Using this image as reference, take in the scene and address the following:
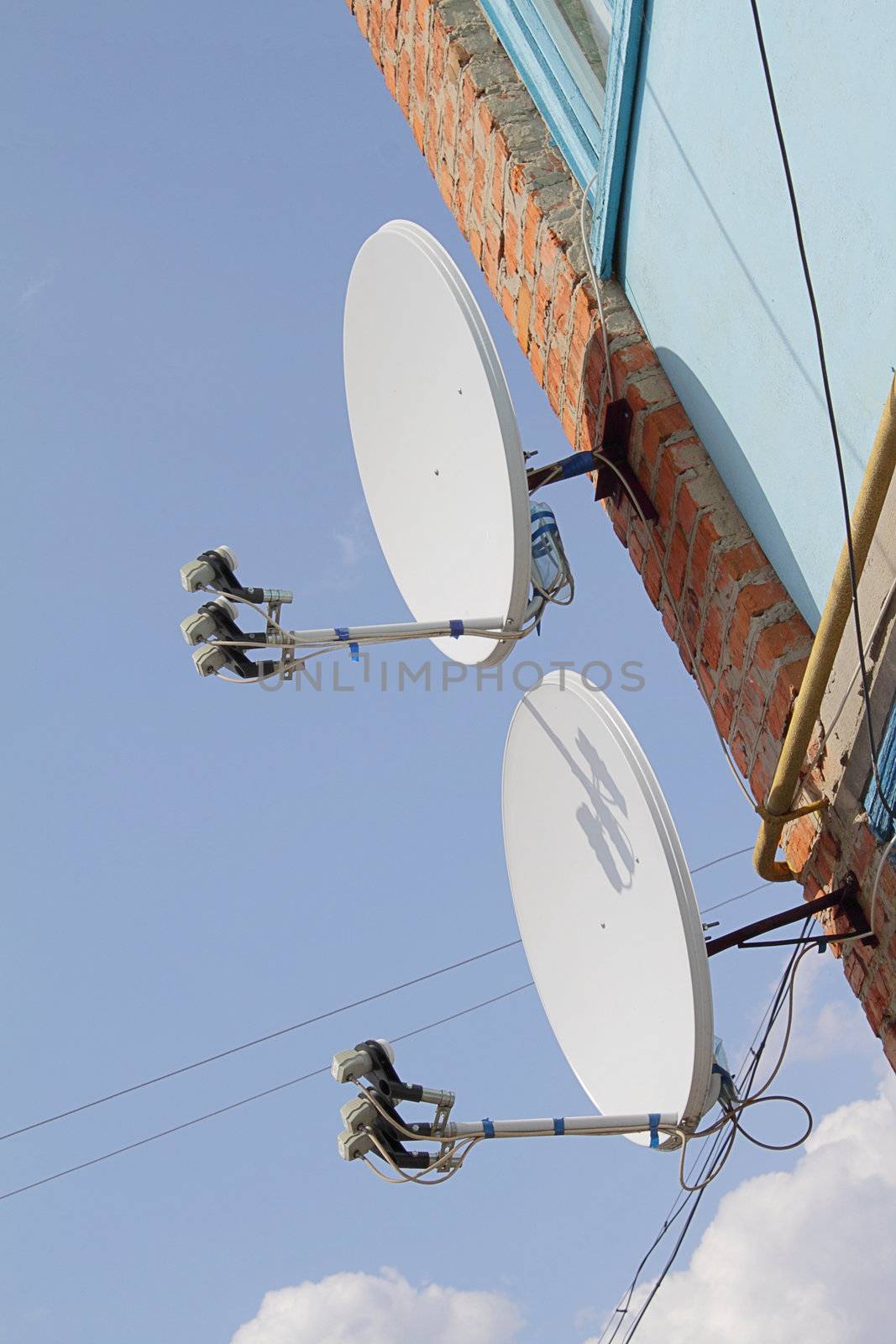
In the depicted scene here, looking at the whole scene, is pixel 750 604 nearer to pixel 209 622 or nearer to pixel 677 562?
pixel 677 562

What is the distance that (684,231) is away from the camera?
300 centimetres

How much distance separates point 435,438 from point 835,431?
1.07 meters

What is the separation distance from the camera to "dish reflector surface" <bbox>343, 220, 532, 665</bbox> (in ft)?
9.23

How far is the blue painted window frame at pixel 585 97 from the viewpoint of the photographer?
3.09 m

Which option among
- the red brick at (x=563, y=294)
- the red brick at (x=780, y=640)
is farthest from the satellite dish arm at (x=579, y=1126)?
the red brick at (x=563, y=294)

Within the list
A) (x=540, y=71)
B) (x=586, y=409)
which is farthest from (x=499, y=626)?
(x=540, y=71)

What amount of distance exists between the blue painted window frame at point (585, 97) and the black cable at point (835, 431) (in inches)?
24.2

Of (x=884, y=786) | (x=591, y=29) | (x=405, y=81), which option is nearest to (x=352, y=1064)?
(x=884, y=786)

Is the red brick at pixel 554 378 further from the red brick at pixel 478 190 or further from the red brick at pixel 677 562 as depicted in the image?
the red brick at pixel 677 562

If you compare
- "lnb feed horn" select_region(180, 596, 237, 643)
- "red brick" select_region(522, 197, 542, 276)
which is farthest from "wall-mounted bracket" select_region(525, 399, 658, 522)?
"lnb feed horn" select_region(180, 596, 237, 643)

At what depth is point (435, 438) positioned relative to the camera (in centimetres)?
319

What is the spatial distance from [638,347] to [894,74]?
110 centimetres

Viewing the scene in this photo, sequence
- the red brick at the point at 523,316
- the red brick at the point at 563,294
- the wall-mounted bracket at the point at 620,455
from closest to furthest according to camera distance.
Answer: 1. the wall-mounted bracket at the point at 620,455
2. the red brick at the point at 563,294
3. the red brick at the point at 523,316

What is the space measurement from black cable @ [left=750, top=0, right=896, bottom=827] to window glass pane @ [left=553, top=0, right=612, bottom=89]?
102 centimetres
